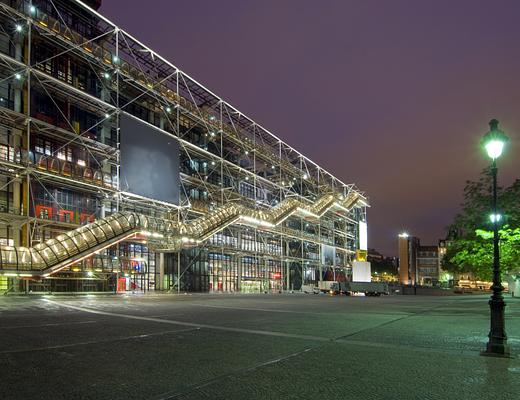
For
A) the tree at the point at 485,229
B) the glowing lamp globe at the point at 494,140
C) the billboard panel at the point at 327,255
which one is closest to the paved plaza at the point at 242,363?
the glowing lamp globe at the point at 494,140

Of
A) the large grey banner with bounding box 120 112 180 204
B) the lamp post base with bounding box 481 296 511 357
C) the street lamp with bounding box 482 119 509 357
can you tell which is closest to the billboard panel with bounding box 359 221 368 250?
the large grey banner with bounding box 120 112 180 204

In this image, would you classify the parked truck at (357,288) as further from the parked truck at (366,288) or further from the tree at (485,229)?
the tree at (485,229)

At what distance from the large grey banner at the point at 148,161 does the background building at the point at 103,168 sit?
0.31 ft

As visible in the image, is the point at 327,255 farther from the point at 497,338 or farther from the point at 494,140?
the point at 497,338

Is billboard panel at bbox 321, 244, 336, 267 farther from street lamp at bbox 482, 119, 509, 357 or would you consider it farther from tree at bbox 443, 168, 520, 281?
street lamp at bbox 482, 119, 509, 357

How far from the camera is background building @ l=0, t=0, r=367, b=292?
97.5 feet

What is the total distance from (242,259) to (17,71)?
33864 millimetres

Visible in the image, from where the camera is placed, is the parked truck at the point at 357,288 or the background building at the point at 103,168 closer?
the background building at the point at 103,168

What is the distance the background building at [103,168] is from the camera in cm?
2972

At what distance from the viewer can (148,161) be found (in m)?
38.3

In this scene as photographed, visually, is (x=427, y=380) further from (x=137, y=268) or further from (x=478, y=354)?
(x=137, y=268)

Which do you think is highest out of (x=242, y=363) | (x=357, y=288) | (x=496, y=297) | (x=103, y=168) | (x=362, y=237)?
(x=103, y=168)

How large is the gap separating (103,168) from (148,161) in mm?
3567

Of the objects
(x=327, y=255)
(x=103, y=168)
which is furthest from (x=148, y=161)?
(x=327, y=255)
